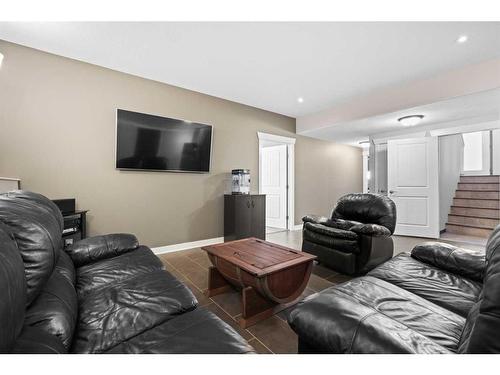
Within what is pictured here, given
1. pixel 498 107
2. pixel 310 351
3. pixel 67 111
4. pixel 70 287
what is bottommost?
pixel 310 351

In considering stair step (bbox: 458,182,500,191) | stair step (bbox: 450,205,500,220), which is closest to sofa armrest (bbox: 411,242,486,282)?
stair step (bbox: 450,205,500,220)

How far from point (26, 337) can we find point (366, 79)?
13.7 feet

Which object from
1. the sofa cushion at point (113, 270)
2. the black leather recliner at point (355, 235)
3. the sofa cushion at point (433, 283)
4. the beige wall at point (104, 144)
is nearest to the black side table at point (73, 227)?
the beige wall at point (104, 144)

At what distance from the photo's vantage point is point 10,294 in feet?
2.01

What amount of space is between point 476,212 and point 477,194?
1.77 feet

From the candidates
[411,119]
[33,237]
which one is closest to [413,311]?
[33,237]

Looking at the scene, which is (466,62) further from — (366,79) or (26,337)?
(26,337)

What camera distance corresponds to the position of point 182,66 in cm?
298

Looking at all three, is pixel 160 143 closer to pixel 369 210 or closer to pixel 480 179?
pixel 369 210

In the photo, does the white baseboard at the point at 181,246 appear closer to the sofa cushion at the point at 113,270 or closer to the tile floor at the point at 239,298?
the tile floor at the point at 239,298

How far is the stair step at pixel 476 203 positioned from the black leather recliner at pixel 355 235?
3863mm

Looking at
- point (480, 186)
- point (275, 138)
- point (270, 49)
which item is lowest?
point (480, 186)

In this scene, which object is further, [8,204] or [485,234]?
[485,234]

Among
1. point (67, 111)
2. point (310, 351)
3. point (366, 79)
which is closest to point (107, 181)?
point (67, 111)
